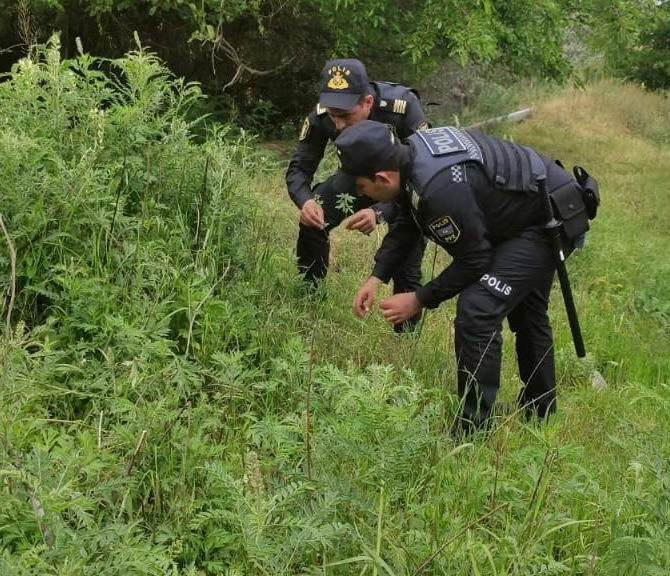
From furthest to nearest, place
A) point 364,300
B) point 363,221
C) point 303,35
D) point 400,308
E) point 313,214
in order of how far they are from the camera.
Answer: point 303,35 < point 313,214 < point 363,221 < point 364,300 < point 400,308

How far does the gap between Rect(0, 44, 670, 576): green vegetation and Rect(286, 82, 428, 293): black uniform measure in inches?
8.7

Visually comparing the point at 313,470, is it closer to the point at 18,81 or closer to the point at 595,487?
the point at 595,487

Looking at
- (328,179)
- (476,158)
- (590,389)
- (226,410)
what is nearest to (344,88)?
(328,179)

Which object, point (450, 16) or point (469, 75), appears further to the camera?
point (469, 75)

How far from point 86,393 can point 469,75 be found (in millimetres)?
13065

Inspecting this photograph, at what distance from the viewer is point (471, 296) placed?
9.98ft

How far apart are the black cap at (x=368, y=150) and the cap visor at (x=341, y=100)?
3.33 feet

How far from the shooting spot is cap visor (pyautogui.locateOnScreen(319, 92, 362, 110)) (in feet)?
12.4

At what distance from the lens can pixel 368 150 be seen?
8.95 feet

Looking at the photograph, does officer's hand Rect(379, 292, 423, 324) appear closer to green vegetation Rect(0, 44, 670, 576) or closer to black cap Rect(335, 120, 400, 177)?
green vegetation Rect(0, 44, 670, 576)

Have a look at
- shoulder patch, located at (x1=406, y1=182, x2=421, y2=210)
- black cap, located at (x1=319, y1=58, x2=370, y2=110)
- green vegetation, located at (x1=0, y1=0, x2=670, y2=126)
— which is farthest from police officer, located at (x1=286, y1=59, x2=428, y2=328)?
green vegetation, located at (x1=0, y1=0, x2=670, y2=126)

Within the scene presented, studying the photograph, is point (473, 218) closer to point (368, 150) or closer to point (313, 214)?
point (368, 150)

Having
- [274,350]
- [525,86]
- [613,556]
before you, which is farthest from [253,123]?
[525,86]

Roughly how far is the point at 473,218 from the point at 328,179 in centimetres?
163
